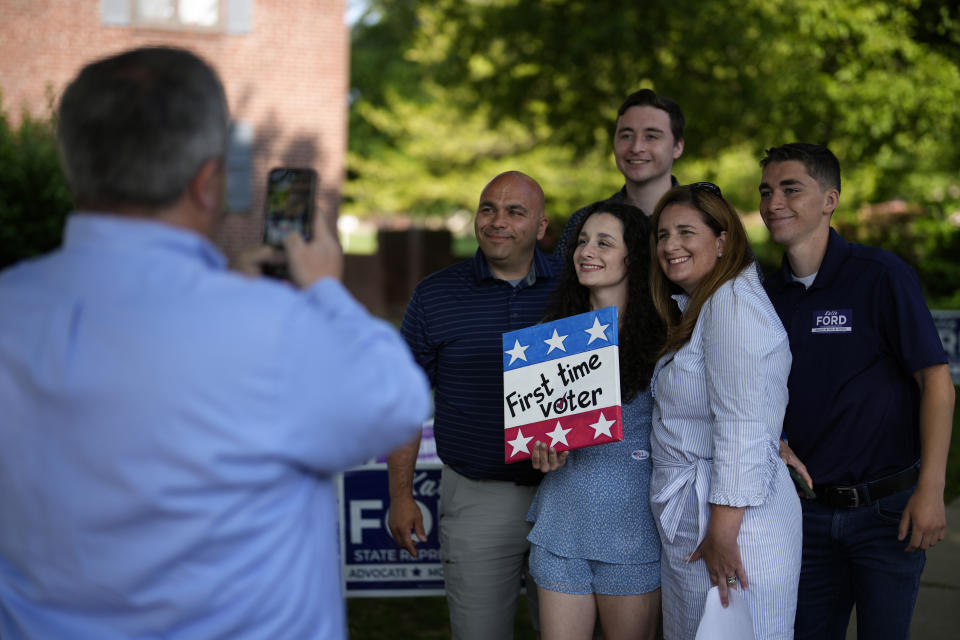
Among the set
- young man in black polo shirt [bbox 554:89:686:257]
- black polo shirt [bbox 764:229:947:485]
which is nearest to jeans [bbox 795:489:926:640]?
black polo shirt [bbox 764:229:947:485]

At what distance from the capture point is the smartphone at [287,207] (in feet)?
5.37

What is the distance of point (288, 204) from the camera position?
5.52ft

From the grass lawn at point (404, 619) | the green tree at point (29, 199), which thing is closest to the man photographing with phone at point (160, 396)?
the grass lawn at point (404, 619)

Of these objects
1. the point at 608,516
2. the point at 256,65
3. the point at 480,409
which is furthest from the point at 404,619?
the point at 256,65

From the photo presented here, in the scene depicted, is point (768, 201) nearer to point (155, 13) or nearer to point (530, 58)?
point (530, 58)

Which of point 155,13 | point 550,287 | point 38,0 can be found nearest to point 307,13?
point 155,13

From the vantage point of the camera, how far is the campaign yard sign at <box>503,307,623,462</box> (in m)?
2.58

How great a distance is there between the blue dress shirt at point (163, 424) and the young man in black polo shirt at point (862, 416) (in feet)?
5.99

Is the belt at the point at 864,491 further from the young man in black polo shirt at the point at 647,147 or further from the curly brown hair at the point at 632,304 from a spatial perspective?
the young man in black polo shirt at the point at 647,147

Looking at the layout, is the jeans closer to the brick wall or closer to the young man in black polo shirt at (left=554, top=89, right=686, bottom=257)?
the young man in black polo shirt at (left=554, top=89, right=686, bottom=257)

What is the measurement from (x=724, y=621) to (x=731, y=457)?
446mm

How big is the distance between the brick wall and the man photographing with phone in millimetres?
12583

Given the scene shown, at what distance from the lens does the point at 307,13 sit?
1471 centimetres

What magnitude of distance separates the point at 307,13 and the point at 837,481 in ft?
44.9
